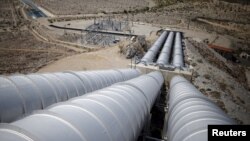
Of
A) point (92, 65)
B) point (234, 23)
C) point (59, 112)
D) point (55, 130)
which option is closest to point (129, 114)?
point (59, 112)

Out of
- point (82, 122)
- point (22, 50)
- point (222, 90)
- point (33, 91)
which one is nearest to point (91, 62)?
point (22, 50)

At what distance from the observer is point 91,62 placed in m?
46.8

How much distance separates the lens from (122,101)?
11.8 m

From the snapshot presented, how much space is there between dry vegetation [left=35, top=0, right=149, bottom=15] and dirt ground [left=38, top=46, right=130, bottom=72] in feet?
Answer: 224

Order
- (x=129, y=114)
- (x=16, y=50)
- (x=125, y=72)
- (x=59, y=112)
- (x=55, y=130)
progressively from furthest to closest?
(x=16, y=50), (x=125, y=72), (x=129, y=114), (x=59, y=112), (x=55, y=130)

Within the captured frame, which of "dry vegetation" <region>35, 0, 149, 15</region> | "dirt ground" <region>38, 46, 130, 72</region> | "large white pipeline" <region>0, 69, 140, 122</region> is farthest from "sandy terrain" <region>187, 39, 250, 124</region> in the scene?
"dry vegetation" <region>35, 0, 149, 15</region>

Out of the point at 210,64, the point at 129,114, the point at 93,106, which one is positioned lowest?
the point at 210,64

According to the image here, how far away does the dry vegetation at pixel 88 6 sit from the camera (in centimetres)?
11838

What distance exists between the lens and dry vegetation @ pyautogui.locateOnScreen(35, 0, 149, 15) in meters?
118

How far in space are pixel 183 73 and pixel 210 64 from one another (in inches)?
783

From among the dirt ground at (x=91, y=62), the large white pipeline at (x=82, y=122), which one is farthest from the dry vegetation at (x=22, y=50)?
the large white pipeline at (x=82, y=122)

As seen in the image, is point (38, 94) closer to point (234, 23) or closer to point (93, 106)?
point (93, 106)

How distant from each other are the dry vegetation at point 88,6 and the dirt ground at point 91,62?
68.2 m

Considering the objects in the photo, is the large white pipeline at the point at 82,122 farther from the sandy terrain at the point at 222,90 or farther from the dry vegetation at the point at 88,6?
the dry vegetation at the point at 88,6
